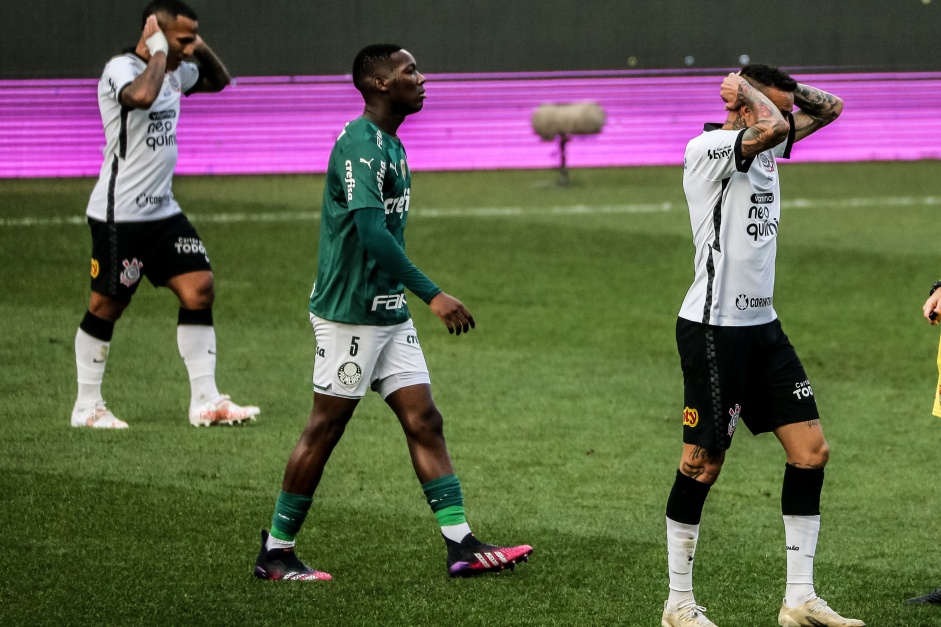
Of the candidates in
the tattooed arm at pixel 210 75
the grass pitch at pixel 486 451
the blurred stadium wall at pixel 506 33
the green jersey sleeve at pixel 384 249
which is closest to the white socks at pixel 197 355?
the grass pitch at pixel 486 451

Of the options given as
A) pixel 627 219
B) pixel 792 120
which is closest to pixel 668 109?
pixel 627 219

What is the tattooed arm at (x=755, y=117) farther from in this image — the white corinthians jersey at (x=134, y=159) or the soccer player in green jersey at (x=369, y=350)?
the white corinthians jersey at (x=134, y=159)

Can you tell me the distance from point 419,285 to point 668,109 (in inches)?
789

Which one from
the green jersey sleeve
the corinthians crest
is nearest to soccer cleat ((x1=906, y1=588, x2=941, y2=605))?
the green jersey sleeve

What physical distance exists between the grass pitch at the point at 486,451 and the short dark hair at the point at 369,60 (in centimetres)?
197

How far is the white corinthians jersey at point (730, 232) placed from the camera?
15.9ft

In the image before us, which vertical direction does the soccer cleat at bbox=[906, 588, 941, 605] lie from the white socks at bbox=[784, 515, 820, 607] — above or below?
below

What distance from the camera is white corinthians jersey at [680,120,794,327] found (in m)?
4.86

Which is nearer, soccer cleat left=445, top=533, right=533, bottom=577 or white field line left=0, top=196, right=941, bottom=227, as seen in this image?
soccer cleat left=445, top=533, right=533, bottom=577

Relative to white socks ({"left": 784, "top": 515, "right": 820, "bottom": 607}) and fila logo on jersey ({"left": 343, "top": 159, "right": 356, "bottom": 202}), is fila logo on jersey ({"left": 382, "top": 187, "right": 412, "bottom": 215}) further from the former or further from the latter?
white socks ({"left": 784, "top": 515, "right": 820, "bottom": 607})

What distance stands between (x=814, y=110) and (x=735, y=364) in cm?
120

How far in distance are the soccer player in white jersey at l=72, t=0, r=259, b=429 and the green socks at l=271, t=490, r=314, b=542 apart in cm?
273

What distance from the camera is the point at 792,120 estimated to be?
204 inches

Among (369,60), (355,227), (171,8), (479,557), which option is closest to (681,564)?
(479,557)
